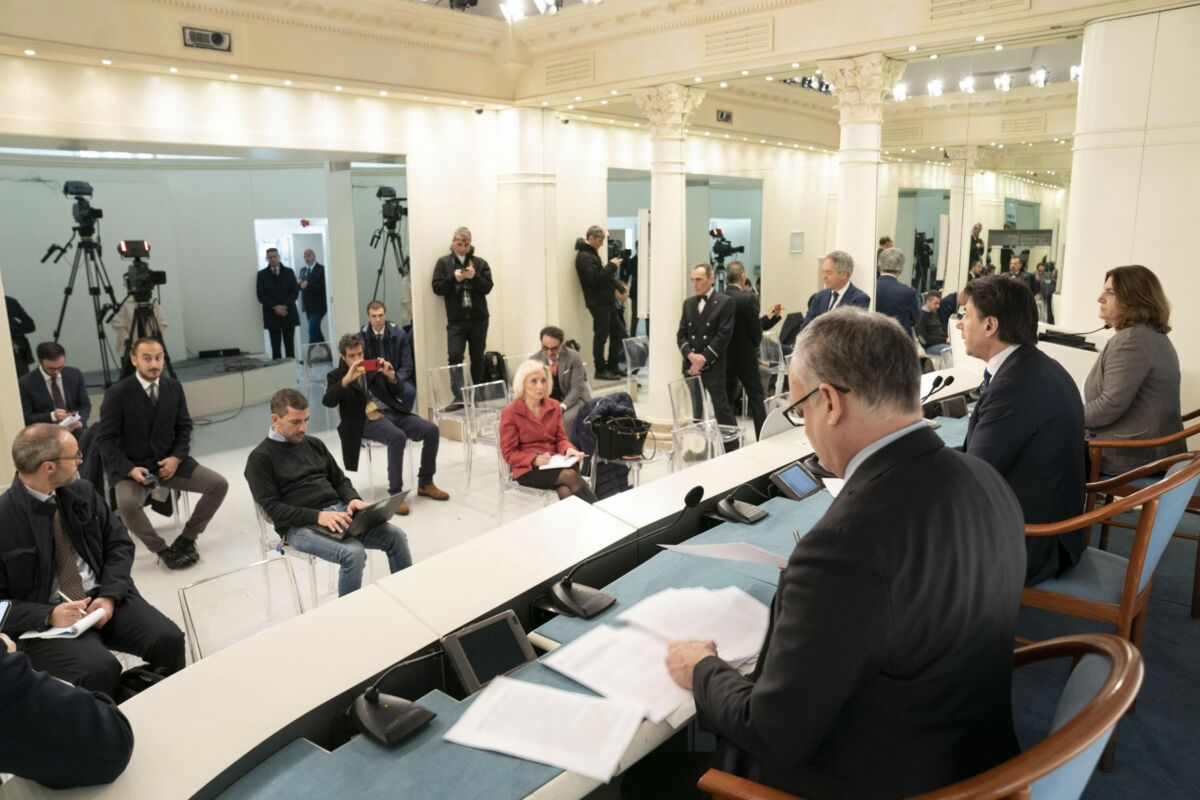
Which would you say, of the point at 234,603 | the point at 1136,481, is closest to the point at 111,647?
the point at 234,603

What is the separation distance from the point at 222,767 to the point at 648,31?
641cm

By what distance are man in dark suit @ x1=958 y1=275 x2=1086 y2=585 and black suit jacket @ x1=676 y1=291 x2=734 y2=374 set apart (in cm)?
388

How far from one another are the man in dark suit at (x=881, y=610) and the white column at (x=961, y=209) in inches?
230

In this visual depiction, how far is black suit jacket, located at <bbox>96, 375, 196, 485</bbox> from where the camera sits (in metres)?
4.72

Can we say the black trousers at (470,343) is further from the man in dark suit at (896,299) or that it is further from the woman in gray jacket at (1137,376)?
the woman in gray jacket at (1137,376)

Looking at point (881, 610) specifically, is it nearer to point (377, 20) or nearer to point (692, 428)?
point (692, 428)

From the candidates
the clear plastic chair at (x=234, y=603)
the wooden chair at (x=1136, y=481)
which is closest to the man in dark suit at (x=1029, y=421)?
the wooden chair at (x=1136, y=481)

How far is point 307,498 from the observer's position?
13.2 feet

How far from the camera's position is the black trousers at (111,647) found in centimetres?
269

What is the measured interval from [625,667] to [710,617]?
284 mm

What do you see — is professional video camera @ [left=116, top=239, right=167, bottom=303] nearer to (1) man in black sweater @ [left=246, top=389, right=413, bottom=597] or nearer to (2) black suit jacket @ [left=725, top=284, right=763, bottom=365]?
(1) man in black sweater @ [left=246, top=389, right=413, bottom=597]

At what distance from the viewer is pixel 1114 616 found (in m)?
2.48

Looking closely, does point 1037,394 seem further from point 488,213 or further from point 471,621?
point 488,213

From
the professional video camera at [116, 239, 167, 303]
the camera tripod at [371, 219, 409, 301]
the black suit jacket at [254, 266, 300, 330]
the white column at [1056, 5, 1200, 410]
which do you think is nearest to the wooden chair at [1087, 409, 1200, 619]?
the white column at [1056, 5, 1200, 410]
